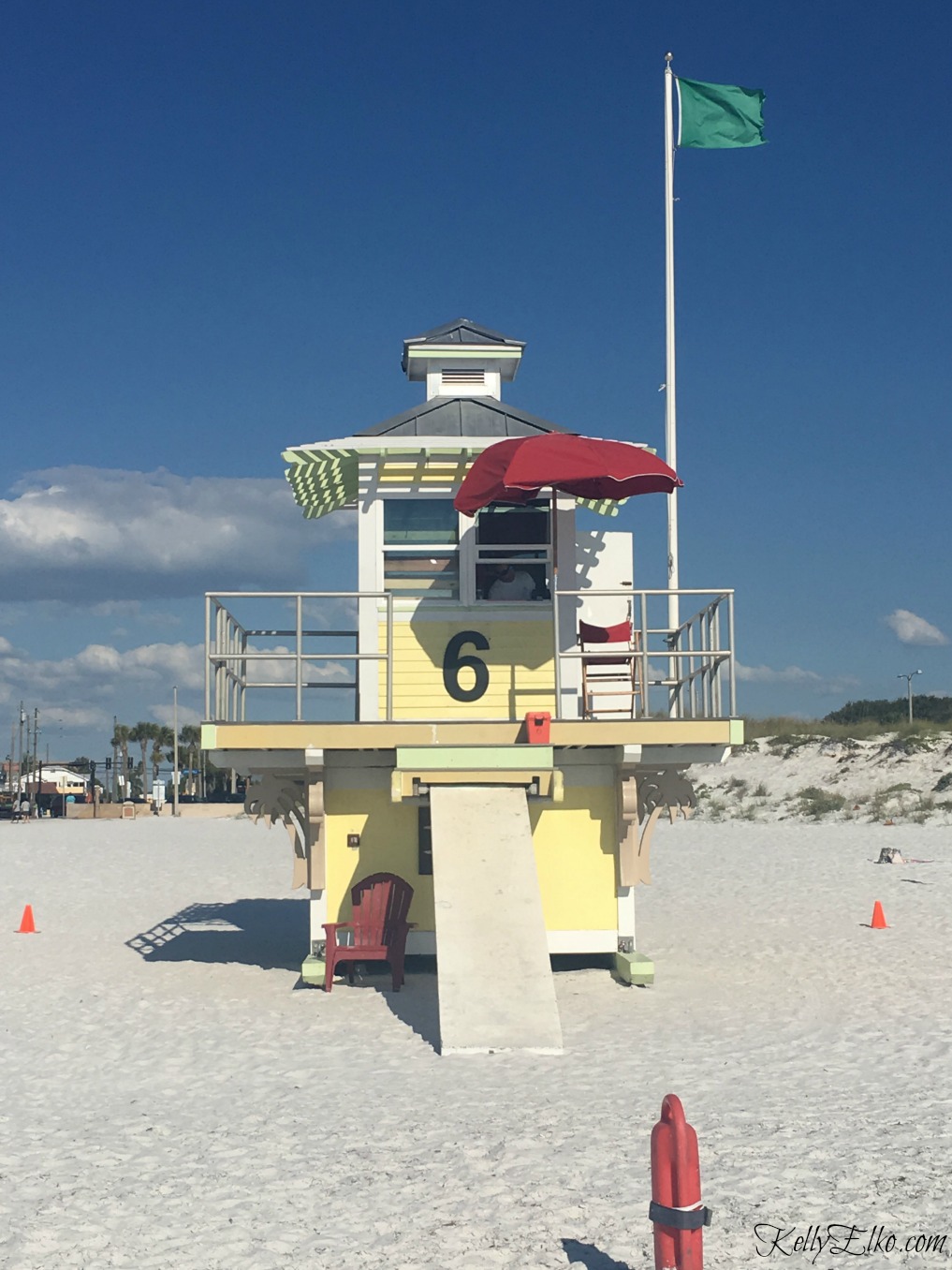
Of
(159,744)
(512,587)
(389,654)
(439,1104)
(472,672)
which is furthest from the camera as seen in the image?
(159,744)

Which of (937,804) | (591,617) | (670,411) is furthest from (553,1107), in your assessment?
(937,804)

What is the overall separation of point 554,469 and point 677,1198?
327 inches

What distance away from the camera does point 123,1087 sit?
977 centimetres

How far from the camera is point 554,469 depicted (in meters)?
12.8

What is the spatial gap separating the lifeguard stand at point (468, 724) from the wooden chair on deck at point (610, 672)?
0.66 feet

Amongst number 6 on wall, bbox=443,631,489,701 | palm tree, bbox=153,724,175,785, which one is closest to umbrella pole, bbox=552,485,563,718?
number 6 on wall, bbox=443,631,489,701

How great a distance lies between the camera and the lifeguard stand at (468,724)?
13000mm

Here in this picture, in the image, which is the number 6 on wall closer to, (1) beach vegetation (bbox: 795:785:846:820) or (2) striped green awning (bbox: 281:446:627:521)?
(2) striped green awning (bbox: 281:446:627:521)

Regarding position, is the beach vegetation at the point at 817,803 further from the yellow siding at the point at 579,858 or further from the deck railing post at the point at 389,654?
the deck railing post at the point at 389,654

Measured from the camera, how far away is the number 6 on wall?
14273 mm

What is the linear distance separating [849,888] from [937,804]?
1640cm

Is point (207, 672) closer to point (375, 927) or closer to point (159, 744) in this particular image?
point (375, 927)

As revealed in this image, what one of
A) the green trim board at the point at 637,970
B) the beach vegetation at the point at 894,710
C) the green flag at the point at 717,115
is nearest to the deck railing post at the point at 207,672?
the green trim board at the point at 637,970

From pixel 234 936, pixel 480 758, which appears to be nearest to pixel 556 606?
pixel 480 758
